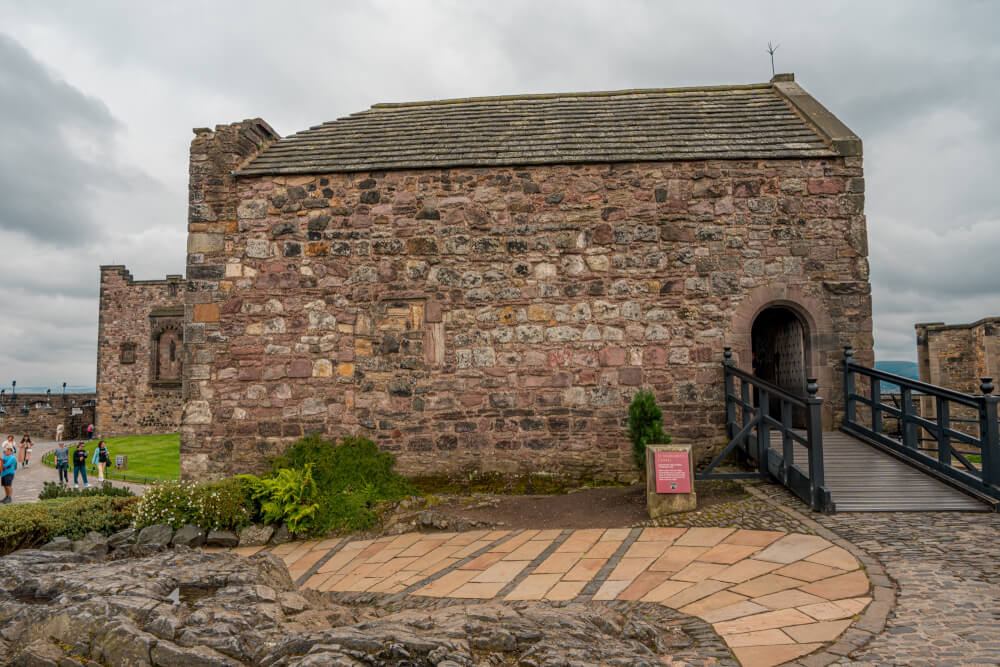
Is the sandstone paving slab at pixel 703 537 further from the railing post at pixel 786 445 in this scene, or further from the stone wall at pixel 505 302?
the stone wall at pixel 505 302

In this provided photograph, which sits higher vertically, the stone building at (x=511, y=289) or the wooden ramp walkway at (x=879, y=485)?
the stone building at (x=511, y=289)

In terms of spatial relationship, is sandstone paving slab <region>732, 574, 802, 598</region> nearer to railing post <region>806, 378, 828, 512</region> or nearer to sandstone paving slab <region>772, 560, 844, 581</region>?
sandstone paving slab <region>772, 560, 844, 581</region>

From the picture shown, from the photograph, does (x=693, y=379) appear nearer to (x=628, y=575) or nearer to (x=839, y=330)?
(x=839, y=330)

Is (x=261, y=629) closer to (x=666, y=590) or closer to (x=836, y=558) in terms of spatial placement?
(x=666, y=590)

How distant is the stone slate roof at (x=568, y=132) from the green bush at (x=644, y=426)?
379cm

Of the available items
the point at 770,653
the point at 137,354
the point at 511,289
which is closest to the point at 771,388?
the point at 511,289

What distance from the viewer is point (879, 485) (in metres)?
6.58

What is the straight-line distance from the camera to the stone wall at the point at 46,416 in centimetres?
2877

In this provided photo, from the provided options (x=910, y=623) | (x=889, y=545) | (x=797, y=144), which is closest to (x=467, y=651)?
(x=910, y=623)

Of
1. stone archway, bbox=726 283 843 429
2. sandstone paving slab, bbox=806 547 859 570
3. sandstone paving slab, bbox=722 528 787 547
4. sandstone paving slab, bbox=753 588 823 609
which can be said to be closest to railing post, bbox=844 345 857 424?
stone archway, bbox=726 283 843 429

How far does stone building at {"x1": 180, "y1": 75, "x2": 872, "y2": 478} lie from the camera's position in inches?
337

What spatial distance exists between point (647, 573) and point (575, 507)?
2315 millimetres

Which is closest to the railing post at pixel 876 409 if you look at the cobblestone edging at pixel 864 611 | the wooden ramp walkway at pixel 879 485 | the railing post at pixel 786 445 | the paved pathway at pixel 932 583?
the wooden ramp walkway at pixel 879 485

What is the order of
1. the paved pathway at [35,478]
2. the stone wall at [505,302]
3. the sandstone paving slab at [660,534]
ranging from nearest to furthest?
the sandstone paving slab at [660,534], the stone wall at [505,302], the paved pathway at [35,478]
